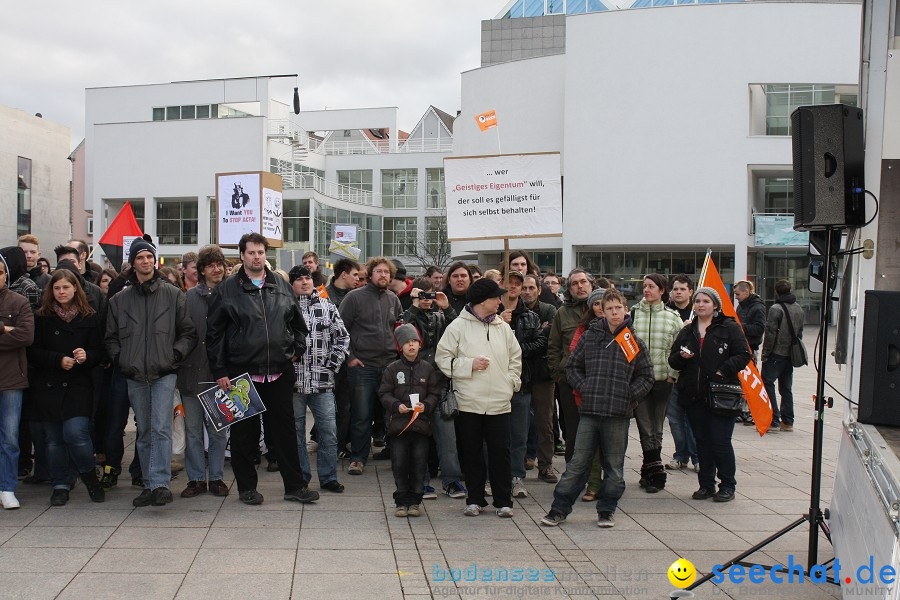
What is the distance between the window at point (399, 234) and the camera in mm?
63822

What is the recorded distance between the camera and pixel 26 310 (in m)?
7.04

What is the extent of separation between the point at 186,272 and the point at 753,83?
34466mm

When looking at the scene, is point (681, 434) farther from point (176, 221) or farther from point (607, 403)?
point (176, 221)

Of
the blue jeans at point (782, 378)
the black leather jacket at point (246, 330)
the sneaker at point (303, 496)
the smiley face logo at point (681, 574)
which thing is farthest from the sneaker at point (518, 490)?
the blue jeans at point (782, 378)

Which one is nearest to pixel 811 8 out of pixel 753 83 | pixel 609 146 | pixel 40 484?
pixel 753 83

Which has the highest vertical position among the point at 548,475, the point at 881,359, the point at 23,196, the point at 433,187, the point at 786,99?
the point at 786,99

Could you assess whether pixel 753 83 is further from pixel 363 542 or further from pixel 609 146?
pixel 363 542

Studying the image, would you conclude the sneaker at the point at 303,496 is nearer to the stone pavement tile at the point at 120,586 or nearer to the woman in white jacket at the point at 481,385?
the woman in white jacket at the point at 481,385

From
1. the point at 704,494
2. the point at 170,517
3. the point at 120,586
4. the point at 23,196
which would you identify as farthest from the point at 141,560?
the point at 23,196

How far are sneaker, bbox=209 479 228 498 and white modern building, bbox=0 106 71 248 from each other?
56488 millimetres

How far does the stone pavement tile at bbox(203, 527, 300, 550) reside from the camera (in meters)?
6.12

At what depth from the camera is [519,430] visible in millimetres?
8125

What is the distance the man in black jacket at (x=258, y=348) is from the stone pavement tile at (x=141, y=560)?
143 cm

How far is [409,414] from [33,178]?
63257 mm
